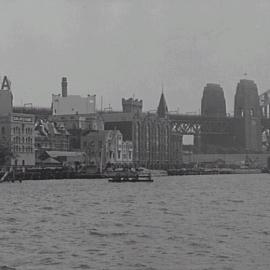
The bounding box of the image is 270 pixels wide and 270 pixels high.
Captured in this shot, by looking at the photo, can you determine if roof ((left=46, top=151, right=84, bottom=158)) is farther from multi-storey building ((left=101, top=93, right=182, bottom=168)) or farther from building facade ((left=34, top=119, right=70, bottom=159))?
multi-storey building ((left=101, top=93, right=182, bottom=168))

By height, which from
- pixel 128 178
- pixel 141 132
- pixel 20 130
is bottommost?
pixel 128 178

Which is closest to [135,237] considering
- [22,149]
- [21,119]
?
[22,149]

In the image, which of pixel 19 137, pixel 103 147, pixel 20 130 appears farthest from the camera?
pixel 103 147

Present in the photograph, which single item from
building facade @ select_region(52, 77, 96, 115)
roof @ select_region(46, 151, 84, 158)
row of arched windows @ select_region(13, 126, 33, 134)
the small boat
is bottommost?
the small boat

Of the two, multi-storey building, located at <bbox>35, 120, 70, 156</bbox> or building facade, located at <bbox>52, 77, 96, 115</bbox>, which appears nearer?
multi-storey building, located at <bbox>35, 120, 70, 156</bbox>


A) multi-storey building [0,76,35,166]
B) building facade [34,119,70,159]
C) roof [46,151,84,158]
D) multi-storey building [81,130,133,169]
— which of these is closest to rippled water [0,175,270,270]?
multi-storey building [0,76,35,166]

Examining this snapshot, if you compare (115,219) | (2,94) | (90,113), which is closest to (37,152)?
(2,94)

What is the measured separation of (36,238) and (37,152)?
12361 centimetres

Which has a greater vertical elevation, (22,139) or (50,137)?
(50,137)

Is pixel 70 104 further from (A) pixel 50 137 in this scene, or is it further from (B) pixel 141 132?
(A) pixel 50 137

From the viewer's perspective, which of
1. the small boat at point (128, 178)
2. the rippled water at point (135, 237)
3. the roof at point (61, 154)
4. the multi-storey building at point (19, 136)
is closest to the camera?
the rippled water at point (135, 237)

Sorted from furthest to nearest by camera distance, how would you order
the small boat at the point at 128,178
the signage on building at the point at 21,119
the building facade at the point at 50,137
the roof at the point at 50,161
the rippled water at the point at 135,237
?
1. the building facade at the point at 50,137
2. the roof at the point at 50,161
3. the signage on building at the point at 21,119
4. the small boat at the point at 128,178
5. the rippled water at the point at 135,237

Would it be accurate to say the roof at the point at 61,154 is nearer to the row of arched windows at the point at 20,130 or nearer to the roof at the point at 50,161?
the roof at the point at 50,161

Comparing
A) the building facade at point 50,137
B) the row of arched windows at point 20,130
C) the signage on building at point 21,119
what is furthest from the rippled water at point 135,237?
the building facade at point 50,137
